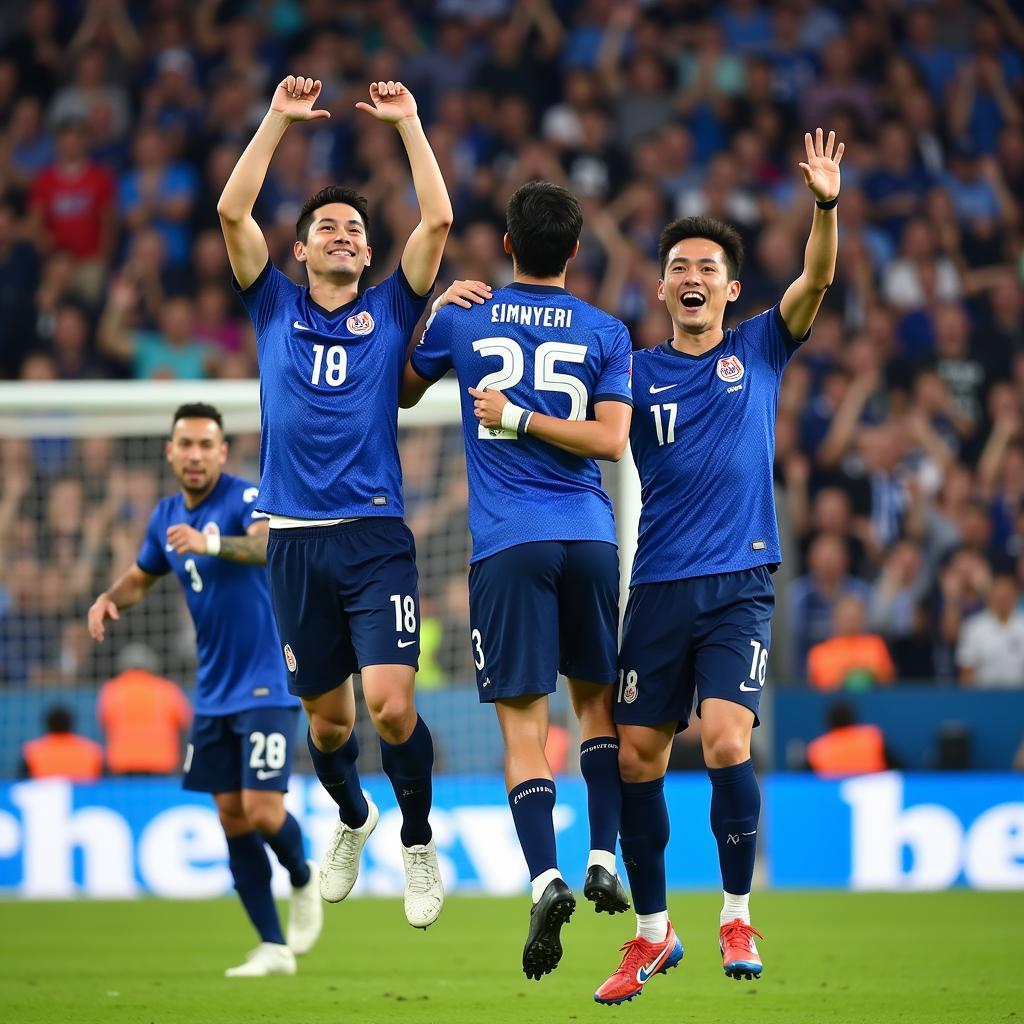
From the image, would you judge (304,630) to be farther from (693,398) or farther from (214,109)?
(214,109)

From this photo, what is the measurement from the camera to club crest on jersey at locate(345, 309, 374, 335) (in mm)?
A: 7512

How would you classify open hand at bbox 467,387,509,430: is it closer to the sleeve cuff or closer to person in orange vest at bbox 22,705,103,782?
the sleeve cuff

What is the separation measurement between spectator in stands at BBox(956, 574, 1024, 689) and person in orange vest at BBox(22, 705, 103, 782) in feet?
23.3

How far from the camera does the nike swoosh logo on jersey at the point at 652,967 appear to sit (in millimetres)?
7316

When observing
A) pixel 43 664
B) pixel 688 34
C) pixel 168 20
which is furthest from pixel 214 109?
pixel 43 664

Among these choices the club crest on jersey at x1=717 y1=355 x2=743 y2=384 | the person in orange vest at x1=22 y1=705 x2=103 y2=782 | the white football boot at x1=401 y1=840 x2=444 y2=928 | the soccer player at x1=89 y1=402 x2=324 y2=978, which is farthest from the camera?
the person in orange vest at x1=22 y1=705 x2=103 y2=782

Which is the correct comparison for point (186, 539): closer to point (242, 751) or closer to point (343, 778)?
point (242, 751)

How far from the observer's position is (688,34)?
19875 millimetres

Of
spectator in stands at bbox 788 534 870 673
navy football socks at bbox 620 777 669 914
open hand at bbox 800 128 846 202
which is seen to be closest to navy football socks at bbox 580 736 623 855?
navy football socks at bbox 620 777 669 914

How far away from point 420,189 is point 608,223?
10.8m

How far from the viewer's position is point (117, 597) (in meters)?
9.75

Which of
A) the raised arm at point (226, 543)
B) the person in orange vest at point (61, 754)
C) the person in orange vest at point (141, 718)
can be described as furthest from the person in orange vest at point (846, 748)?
the raised arm at point (226, 543)

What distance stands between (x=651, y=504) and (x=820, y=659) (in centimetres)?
807

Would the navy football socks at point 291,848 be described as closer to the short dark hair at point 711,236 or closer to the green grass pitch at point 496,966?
the green grass pitch at point 496,966
